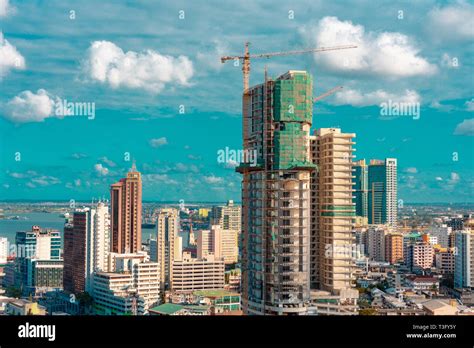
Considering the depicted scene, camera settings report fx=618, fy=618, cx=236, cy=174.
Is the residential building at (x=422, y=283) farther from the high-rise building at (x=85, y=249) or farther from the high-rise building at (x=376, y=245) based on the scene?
the high-rise building at (x=85, y=249)

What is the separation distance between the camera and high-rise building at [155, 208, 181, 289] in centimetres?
1428

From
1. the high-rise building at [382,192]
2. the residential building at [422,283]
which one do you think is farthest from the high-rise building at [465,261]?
the high-rise building at [382,192]

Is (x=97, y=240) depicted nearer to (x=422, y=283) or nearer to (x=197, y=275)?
(x=197, y=275)

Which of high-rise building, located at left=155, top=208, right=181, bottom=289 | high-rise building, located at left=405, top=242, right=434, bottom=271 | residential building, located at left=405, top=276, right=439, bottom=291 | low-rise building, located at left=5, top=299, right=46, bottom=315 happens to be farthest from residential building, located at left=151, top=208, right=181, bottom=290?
high-rise building, located at left=405, top=242, right=434, bottom=271

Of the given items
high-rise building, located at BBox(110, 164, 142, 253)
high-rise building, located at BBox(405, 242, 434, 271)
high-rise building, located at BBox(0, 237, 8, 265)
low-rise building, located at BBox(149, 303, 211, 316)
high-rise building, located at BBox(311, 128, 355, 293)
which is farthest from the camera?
high-rise building, located at BBox(405, 242, 434, 271)

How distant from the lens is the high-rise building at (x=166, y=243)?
1428 centimetres

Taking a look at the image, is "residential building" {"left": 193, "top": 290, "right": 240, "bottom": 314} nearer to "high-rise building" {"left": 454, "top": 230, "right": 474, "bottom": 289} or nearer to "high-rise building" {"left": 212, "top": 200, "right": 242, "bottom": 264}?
"high-rise building" {"left": 454, "top": 230, "right": 474, "bottom": 289}

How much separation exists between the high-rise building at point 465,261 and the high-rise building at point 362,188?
285 inches

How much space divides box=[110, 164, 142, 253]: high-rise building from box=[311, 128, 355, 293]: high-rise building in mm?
8057

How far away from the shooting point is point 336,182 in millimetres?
8055

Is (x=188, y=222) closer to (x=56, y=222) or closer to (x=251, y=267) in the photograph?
(x=56, y=222)
